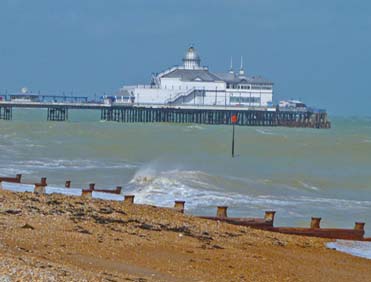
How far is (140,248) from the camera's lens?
9.50m

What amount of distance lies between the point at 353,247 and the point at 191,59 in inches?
3828

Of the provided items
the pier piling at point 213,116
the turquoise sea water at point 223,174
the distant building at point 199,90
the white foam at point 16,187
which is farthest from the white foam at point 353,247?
the distant building at point 199,90

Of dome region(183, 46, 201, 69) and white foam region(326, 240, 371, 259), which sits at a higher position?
dome region(183, 46, 201, 69)

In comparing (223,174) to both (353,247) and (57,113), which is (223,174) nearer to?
(353,247)

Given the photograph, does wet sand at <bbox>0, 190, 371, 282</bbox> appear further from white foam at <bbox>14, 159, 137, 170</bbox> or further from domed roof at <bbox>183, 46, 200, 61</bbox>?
domed roof at <bbox>183, 46, 200, 61</bbox>

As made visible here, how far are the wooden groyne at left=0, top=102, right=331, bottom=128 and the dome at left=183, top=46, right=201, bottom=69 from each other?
15.1 metres

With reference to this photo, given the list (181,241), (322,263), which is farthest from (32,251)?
(322,263)

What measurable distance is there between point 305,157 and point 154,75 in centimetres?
6607

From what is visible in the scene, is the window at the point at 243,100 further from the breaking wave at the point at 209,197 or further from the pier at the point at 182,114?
the breaking wave at the point at 209,197

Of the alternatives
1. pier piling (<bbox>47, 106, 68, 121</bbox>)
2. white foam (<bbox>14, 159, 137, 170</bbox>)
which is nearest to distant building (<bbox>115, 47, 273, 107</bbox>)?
pier piling (<bbox>47, 106, 68, 121</bbox>)

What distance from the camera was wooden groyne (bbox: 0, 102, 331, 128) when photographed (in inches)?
3548

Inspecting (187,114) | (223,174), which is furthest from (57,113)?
(223,174)

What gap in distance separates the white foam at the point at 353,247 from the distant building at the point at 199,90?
82.0 metres

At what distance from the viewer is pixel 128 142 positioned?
47.8 m
